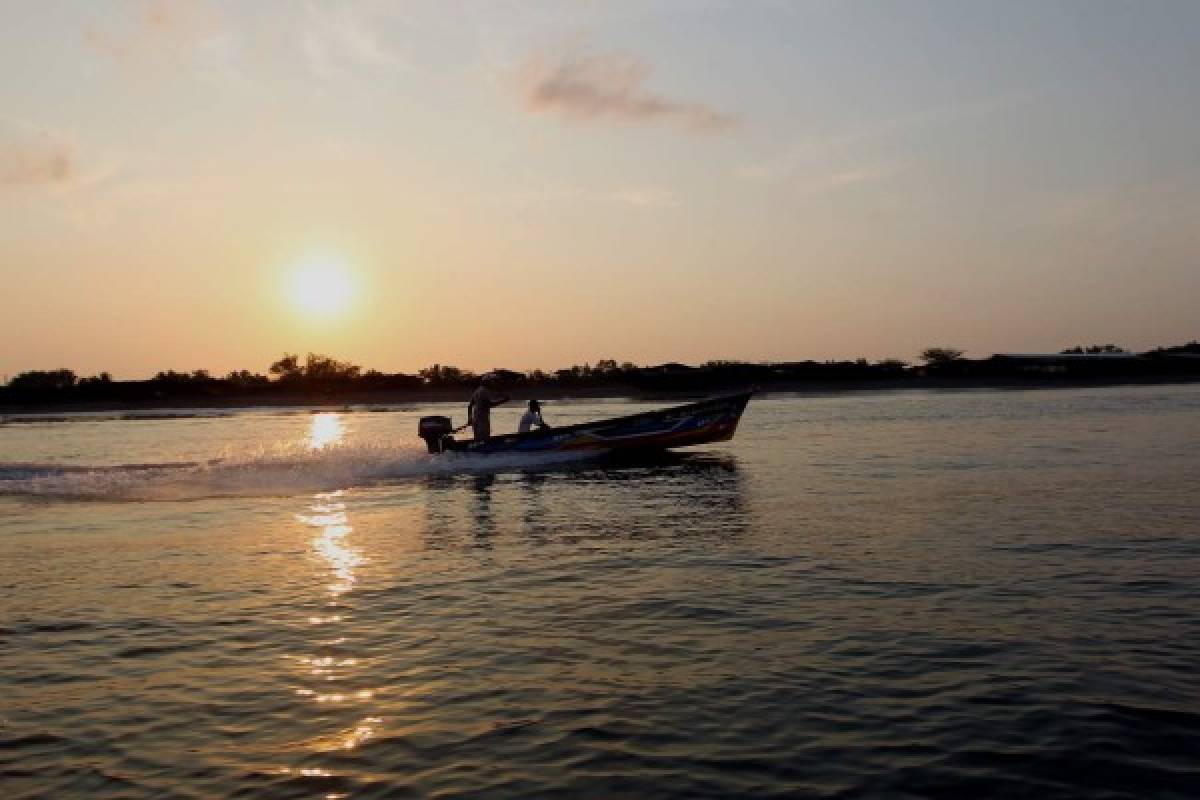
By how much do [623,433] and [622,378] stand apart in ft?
240

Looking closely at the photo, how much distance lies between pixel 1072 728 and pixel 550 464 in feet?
76.1

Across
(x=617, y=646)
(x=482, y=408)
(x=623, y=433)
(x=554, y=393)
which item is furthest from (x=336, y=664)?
(x=554, y=393)

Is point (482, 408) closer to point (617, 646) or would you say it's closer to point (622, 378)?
point (617, 646)

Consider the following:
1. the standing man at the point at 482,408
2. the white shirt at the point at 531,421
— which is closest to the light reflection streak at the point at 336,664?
the standing man at the point at 482,408

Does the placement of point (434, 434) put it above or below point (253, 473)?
above

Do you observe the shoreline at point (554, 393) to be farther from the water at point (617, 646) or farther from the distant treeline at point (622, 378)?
the water at point (617, 646)

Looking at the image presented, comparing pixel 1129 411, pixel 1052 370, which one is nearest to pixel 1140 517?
pixel 1129 411

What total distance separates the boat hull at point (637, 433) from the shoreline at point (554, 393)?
2380 inches

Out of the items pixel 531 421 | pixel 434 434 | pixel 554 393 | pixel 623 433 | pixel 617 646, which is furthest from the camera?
pixel 554 393

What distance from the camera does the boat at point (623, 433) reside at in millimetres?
A: 29234

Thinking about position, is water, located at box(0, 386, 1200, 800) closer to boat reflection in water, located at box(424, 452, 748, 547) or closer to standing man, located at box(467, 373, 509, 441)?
boat reflection in water, located at box(424, 452, 748, 547)

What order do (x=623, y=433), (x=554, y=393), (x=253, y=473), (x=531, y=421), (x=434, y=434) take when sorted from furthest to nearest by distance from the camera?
(x=554, y=393), (x=531, y=421), (x=623, y=433), (x=434, y=434), (x=253, y=473)

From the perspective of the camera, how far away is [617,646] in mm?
9180

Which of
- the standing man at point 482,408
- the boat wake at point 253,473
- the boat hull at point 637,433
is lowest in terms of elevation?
the boat wake at point 253,473
